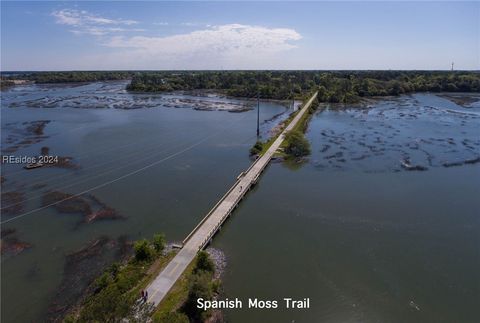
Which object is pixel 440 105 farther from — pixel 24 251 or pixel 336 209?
pixel 24 251

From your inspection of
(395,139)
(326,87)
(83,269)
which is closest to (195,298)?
(83,269)

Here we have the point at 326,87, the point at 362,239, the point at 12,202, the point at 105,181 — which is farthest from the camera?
the point at 326,87

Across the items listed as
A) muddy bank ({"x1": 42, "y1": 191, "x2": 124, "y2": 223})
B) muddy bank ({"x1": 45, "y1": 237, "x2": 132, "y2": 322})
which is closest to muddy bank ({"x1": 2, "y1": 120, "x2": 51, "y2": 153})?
muddy bank ({"x1": 42, "y1": 191, "x2": 124, "y2": 223})

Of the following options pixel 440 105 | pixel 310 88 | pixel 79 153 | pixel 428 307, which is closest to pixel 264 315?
pixel 428 307

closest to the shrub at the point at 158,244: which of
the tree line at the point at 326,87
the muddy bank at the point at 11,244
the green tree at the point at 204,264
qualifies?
the green tree at the point at 204,264

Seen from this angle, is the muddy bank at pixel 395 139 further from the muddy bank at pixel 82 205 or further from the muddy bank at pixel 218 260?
the muddy bank at pixel 82 205

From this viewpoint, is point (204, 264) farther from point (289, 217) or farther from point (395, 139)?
point (395, 139)
